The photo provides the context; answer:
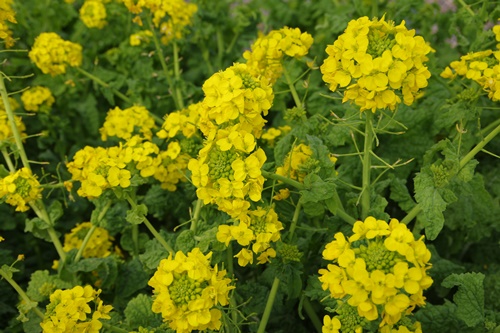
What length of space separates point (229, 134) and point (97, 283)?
106 cm

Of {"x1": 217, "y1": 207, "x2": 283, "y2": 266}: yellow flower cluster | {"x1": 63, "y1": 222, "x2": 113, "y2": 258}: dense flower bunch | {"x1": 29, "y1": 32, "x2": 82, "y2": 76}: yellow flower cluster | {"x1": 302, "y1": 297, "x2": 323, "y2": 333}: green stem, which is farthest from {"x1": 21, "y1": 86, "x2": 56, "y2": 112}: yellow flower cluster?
{"x1": 302, "y1": 297, "x2": 323, "y2": 333}: green stem

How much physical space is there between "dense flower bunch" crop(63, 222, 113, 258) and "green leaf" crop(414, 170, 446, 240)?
4.39 ft

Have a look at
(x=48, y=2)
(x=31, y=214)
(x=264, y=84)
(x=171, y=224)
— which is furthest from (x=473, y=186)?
(x=48, y=2)

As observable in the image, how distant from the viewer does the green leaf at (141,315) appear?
1.95 meters

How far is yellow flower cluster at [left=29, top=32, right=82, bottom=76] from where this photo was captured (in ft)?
8.63

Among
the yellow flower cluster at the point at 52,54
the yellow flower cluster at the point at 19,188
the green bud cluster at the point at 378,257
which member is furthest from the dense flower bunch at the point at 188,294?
the yellow flower cluster at the point at 52,54

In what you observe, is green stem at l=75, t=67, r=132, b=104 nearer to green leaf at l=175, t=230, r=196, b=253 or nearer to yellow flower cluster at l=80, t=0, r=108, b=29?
yellow flower cluster at l=80, t=0, r=108, b=29

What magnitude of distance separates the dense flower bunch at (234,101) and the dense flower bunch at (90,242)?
97 cm

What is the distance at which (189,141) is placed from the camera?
2162 mm

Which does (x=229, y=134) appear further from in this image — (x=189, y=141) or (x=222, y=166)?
(x=189, y=141)

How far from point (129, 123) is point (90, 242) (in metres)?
0.52

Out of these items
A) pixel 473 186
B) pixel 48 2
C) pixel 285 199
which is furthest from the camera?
pixel 48 2

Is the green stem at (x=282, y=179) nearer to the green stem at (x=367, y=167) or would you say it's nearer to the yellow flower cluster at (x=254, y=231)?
the yellow flower cluster at (x=254, y=231)

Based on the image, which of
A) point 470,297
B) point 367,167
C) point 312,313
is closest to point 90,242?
point 312,313
